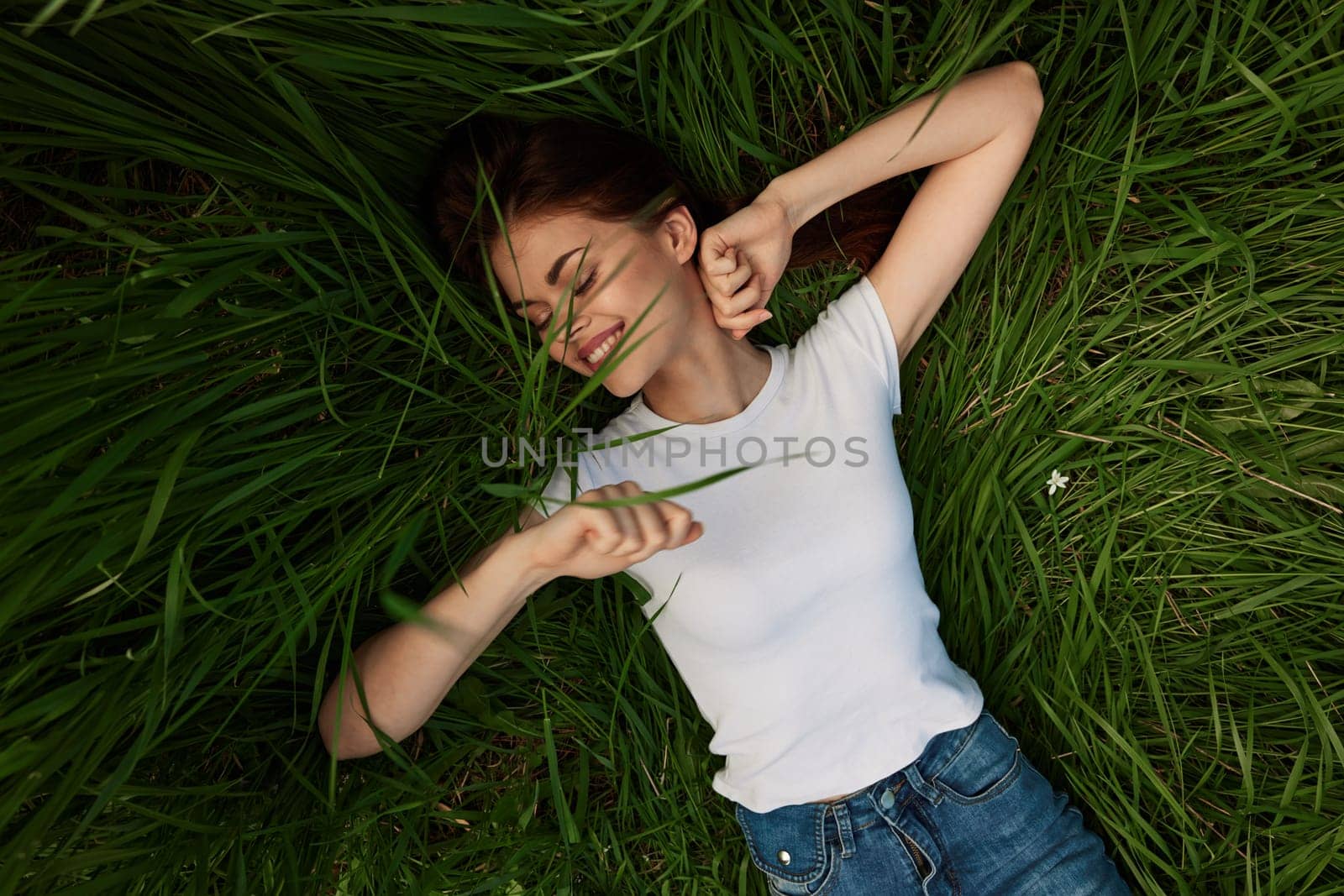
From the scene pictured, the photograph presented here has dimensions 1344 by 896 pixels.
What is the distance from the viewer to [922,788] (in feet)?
5.70

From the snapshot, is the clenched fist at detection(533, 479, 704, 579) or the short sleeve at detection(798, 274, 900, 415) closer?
the clenched fist at detection(533, 479, 704, 579)

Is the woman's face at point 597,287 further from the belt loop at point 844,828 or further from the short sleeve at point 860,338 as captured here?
the belt loop at point 844,828

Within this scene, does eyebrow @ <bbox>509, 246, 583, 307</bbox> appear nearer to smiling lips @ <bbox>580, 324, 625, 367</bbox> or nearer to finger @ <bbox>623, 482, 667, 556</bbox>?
smiling lips @ <bbox>580, 324, 625, 367</bbox>

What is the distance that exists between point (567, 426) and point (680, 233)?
486mm

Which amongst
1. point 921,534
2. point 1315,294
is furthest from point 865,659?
point 1315,294

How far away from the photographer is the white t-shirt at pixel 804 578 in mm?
1666

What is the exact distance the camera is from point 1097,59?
185 centimetres

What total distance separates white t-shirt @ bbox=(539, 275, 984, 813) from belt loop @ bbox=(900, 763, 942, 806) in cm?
4

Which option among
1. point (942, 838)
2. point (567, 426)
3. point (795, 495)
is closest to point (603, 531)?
point (567, 426)

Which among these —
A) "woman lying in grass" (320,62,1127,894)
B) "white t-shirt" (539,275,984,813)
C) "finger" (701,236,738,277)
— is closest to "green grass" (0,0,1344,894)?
"woman lying in grass" (320,62,1127,894)

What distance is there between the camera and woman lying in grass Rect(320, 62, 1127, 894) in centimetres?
162

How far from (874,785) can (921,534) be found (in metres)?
0.67

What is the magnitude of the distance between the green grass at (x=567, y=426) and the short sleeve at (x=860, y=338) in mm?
287

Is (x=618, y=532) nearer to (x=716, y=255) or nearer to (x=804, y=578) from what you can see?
(x=804, y=578)
